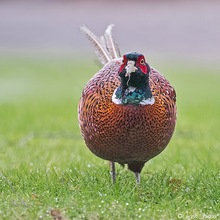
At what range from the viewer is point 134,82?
5.52 metres

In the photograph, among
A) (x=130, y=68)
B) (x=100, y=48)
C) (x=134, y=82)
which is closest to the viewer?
(x=130, y=68)

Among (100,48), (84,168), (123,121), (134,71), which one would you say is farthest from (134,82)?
(84,168)

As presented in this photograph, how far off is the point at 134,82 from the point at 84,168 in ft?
5.15

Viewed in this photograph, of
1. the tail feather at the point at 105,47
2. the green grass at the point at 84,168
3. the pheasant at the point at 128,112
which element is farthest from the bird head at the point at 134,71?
the tail feather at the point at 105,47

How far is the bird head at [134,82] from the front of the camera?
17.9ft

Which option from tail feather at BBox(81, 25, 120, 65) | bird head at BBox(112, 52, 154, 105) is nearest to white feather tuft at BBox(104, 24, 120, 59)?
tail feather at BBox(81, 25, 120, 65)

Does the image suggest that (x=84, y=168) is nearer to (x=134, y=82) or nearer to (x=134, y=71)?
(x=134, y=82)

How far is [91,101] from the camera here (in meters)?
5.82

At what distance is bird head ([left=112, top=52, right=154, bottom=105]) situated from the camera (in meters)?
5.46

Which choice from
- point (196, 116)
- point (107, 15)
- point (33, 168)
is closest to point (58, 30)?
point (107, 15)

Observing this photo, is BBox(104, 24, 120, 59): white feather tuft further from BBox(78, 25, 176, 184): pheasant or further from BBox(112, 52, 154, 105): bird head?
BBox(112, 52, 154, 105): bird head

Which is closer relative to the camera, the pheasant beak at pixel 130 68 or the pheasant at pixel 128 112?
the pheasant beak at pixel 130 68

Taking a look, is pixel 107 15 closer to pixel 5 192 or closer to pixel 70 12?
pixel 70 12

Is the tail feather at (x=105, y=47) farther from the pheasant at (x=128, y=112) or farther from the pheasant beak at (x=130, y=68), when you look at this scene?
the pheasant beak at (x=130, y=68)
